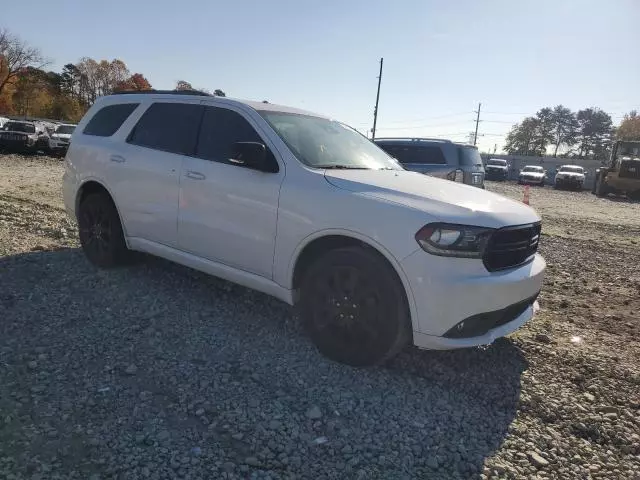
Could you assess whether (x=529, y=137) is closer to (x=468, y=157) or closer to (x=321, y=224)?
(x=468, y=157)

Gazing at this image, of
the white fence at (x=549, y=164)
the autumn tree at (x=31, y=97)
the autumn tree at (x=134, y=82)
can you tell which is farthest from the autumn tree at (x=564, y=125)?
the autumn tree at (x=31, y=97)

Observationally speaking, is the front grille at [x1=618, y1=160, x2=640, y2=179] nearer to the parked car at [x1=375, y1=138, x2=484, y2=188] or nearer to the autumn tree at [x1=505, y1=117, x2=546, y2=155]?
the parked car at [x1=375, y1=138, x2=484, y2=188]

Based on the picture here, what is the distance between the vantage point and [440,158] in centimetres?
1084

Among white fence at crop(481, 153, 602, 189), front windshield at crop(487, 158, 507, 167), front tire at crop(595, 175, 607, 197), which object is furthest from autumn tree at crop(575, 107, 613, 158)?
front tire at crop(595, 175, 607, 197)

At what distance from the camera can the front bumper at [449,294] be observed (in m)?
3.11

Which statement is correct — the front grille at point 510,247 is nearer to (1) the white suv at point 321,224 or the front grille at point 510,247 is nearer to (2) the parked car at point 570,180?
(1) the white suv at point 321,224

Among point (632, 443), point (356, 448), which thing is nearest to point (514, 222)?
point (632, 443)

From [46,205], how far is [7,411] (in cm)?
764

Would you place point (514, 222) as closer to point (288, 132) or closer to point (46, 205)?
point (288, 132)

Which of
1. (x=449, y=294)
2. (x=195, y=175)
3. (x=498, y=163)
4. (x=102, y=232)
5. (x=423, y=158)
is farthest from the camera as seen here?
(x=498, y=163)

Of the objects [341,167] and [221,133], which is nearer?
[341,167]

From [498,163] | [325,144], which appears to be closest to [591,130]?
[498,163]

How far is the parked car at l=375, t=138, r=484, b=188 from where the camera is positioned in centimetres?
1063

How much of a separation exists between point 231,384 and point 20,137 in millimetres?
24570
